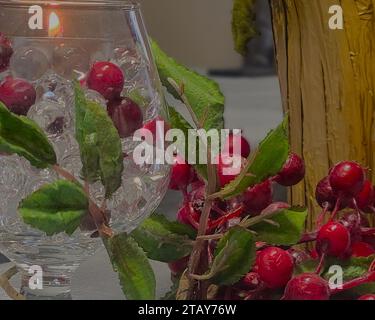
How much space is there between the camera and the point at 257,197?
0.37 m

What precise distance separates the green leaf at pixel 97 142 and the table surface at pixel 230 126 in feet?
0.22

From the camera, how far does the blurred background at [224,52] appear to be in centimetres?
181

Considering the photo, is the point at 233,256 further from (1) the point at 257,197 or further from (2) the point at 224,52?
(2) the point at 224,52

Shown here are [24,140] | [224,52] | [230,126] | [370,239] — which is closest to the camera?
[24,140]

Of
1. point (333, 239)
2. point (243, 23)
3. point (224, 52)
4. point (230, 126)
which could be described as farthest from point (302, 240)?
point (224, 52)

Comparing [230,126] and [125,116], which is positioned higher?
[125,116]

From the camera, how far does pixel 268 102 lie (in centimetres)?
201

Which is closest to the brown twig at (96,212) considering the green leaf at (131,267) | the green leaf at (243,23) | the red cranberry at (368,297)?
the green leaf at (131,267)

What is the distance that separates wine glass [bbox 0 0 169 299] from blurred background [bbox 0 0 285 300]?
3.22 feet

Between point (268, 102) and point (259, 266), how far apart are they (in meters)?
1.65

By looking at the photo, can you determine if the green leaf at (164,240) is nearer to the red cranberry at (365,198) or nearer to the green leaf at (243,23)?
the red cranberry at (365,198)

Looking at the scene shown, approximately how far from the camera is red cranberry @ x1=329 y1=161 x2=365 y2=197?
1.29ft

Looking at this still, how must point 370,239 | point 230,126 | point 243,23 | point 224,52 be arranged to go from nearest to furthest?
point 370,239 → point 243,23 → point 230,126 → point 224,52

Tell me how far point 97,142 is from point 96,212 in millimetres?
31
